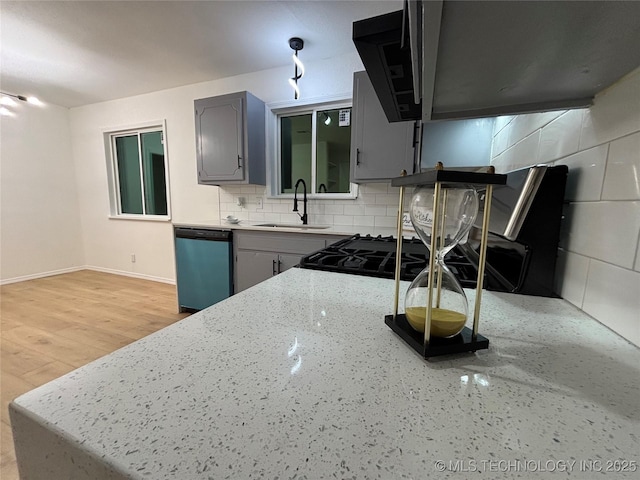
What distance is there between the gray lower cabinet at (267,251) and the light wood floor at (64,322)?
923 millimetres

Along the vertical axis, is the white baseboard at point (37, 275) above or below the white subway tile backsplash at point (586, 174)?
below

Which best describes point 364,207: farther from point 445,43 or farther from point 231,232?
point 445,43

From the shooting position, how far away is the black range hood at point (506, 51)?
0.43 metres

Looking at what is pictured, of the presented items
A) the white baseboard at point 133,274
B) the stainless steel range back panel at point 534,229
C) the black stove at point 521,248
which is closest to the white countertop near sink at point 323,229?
the black stove at point 521,248

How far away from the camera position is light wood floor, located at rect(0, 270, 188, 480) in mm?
1827

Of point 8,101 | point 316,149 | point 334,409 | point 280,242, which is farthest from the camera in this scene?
point 8,101

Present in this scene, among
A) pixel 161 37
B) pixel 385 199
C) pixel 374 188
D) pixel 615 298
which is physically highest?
pixel 161 37

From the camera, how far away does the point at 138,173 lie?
4.02m

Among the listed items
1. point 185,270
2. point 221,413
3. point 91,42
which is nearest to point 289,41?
point 91,42

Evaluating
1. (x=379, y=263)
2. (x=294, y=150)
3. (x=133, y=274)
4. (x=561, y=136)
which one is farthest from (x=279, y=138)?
(x=133, y=274)

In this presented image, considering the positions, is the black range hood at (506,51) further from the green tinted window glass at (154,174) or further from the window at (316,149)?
the green tinted window glass at (154,174)

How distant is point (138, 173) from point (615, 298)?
4.88 metres

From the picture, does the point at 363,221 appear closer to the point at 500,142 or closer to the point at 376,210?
the point at 376,210

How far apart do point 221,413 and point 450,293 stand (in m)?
0.43
